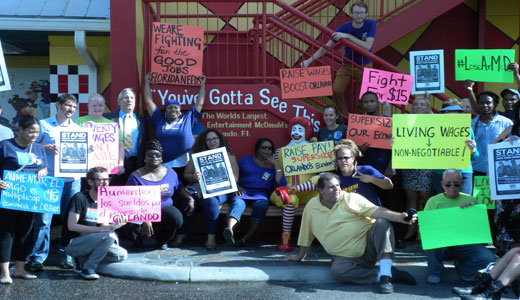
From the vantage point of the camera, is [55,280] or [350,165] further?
[350,165]

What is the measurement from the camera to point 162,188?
21.8 feet

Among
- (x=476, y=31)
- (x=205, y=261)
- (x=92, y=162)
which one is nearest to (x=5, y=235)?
(x=92, y=162)

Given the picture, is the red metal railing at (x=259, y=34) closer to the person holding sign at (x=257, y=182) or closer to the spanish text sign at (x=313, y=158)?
the person holding sign at (x=257, y=182)

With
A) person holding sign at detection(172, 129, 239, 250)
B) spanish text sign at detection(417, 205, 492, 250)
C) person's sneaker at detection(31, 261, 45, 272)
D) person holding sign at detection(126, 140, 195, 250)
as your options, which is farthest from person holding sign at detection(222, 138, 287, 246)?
spanish text sign at detection(417, 205, 492, 250)

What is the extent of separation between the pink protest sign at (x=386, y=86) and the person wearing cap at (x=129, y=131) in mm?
2910

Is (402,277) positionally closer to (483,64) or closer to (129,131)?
(483,64)

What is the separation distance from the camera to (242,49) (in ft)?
29.8

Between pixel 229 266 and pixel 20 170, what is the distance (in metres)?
2.37

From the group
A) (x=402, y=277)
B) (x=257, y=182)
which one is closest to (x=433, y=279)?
(x=402, y=277)

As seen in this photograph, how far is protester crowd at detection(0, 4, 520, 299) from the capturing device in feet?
18.1

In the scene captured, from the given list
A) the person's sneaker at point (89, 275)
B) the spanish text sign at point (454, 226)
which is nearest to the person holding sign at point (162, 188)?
the person's sneaker at point (89, 275)

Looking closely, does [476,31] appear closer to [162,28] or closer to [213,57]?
[213,57]

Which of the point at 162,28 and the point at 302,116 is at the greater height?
the point at 162,28

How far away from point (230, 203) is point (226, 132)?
120 centimetres
